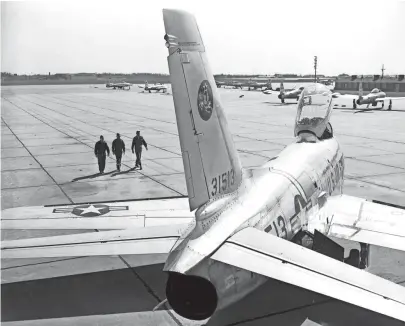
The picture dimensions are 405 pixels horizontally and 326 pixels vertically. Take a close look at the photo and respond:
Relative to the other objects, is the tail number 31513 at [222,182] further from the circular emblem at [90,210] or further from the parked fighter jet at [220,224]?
the circular emblem at [90,210]

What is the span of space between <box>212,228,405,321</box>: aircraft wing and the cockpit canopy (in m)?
Answer: 6.78

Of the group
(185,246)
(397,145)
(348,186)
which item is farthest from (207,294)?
(397,145)

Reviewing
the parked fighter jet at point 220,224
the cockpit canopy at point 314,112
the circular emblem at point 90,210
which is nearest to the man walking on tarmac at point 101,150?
the circular emblem at point 90,210

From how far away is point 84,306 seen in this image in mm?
7824

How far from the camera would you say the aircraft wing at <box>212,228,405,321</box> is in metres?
4.72

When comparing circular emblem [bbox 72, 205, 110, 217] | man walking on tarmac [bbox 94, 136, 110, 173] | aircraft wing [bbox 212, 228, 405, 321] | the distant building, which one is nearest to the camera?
aircraft wing [bbox 212, 228, 405, 321]

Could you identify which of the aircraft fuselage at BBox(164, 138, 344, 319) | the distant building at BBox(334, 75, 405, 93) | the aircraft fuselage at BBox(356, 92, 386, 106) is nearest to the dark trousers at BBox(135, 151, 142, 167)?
the aircraft fuselage at BBox(164, 138, 344, 319)

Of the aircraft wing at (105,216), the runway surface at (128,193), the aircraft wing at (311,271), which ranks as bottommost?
the runway surface at (128,193)

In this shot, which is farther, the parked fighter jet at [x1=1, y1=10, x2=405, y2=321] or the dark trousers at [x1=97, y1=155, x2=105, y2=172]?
the dark trousers at [x1=97, y1=155, x2=105, y2=172]

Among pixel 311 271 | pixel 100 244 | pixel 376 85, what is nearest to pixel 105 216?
pixel 100 244

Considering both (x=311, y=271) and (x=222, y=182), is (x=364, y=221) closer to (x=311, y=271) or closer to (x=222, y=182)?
(x=222, y=182)

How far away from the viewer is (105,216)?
29.8ft

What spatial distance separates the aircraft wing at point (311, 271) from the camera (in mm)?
4719

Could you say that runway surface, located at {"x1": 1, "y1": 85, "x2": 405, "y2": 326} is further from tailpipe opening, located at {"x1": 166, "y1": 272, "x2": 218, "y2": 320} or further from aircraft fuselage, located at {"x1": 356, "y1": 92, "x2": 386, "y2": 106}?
aircraft fuselage, located at {"x1": 356, "y1": 92, "x2": 386, "y2": 106}
